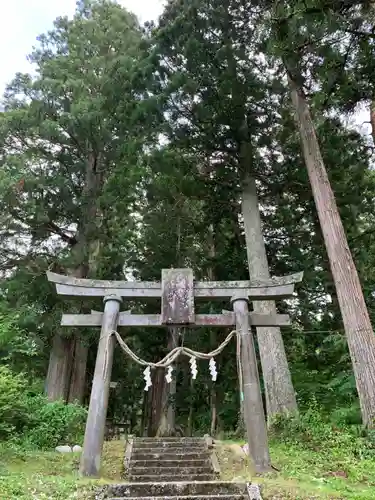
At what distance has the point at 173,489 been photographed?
187 inches

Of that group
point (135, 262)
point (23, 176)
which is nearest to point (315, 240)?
point (135, 262)

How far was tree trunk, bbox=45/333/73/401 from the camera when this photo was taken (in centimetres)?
1066

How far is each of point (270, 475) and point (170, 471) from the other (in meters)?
2.05

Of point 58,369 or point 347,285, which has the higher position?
point 347,285

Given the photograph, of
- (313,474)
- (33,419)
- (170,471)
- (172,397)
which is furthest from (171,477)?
(172,397)

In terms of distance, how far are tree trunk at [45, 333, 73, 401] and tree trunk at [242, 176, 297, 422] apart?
5.18m

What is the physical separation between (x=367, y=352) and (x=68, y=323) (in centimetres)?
442

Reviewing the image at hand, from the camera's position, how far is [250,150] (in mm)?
10047

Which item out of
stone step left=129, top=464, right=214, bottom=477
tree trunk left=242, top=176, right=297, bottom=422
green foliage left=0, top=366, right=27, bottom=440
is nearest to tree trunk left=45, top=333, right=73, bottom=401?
green foliage left=0, top=366, right=27, bottom=440

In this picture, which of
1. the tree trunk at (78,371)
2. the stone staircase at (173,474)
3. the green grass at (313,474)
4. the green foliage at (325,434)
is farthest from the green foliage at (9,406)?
the tree trunk at (78,371)

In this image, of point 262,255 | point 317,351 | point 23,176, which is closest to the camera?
point 262,255

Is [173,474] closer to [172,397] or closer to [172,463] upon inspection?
[172,463]

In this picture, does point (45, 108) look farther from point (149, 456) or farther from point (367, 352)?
point (367, 352)

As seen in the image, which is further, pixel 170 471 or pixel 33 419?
pixel 33 419
